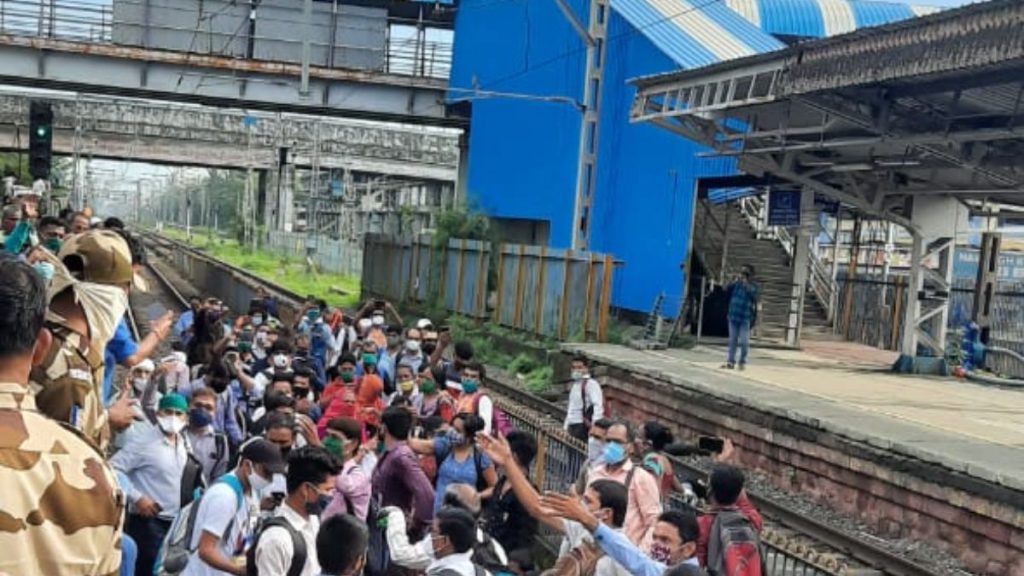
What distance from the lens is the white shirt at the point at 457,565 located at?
4320 millimetres

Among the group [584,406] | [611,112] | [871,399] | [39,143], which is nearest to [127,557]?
[584,406]

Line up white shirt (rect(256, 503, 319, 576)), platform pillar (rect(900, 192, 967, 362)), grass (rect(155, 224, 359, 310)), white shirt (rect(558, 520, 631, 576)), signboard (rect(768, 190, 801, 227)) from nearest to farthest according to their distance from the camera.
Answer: white shirt (rect(256, 503, 319, 576)) → white shirt (rect(558, 520, 631, 576)) → platform pillar (rect(900, 192, 967, 362)) → signboard (rect(768, 190, 801, 227)) → grass (rect(155, 224, 359, 310))

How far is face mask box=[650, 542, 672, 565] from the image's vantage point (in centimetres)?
491

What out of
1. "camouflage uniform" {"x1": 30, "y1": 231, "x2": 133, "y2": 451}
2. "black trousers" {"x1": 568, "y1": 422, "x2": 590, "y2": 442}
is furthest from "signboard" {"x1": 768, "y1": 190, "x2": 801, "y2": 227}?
"camouflage uniform" {"x1": 30, "y1": 231, "x2": 133, "y2": 451}

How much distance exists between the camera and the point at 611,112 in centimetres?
2761

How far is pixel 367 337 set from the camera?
11.6 m

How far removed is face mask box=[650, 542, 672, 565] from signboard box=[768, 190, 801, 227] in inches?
653

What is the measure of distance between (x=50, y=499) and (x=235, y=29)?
107ft

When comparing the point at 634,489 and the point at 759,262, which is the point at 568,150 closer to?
the point at 759,262

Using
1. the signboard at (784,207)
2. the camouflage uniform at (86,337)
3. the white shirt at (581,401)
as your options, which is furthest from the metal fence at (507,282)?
the camouflage uniform at (86,337)

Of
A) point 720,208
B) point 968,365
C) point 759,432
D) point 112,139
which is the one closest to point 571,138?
point 720,208

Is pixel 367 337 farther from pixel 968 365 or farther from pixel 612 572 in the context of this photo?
pixel 968 365

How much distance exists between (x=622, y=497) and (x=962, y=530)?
245 inches

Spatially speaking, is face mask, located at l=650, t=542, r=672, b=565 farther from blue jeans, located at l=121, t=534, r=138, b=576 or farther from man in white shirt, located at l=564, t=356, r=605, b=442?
man in white shirt, located at l=564, t=356, r=605, b=442
